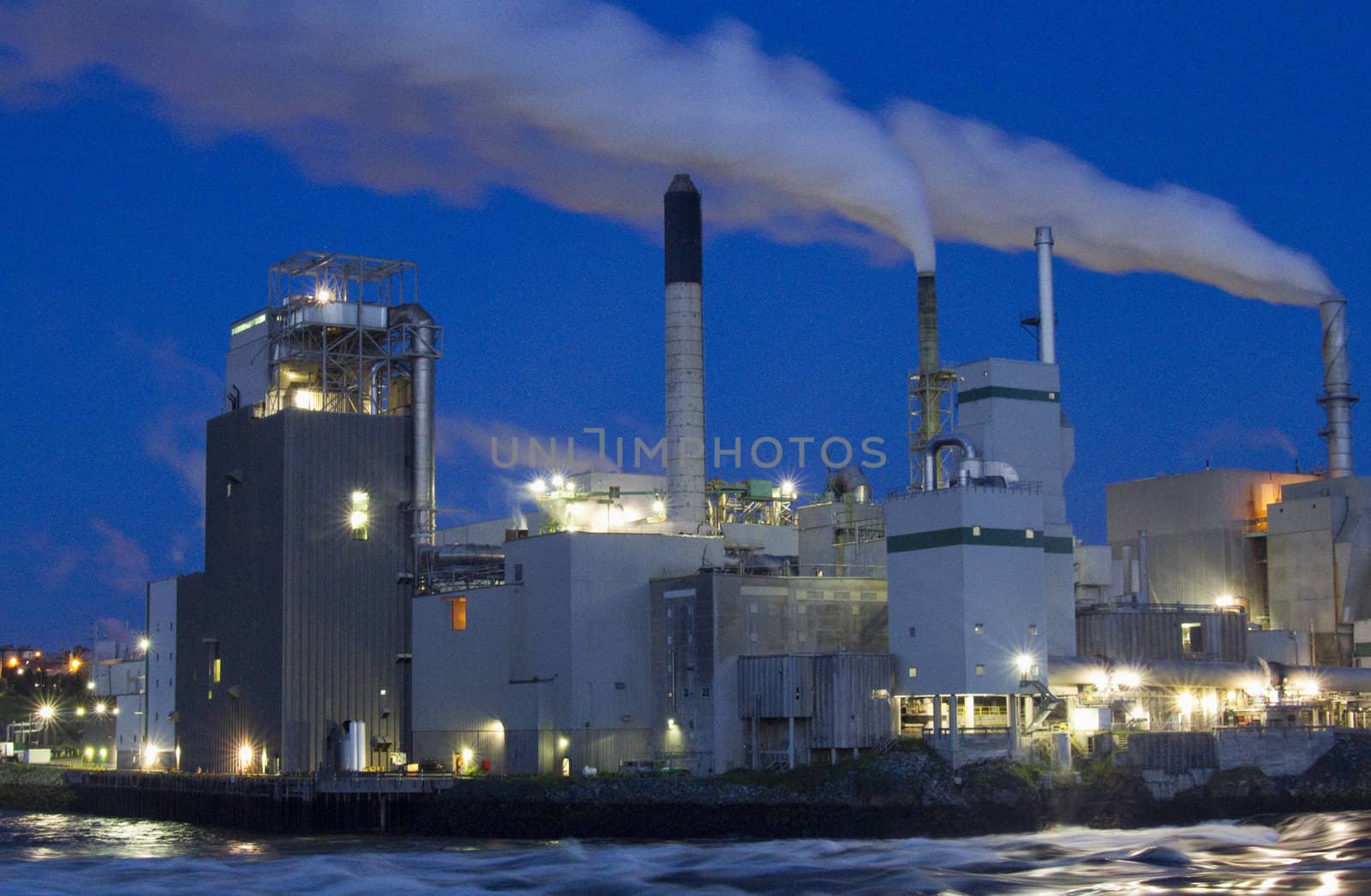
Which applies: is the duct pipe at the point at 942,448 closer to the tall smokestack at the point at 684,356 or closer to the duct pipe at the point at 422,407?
the tall smokestack at the point at 684,356

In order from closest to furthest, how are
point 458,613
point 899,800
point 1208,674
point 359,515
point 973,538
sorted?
point 899,800
point 973,538
point 1208,674
point 458,613
point 359,515

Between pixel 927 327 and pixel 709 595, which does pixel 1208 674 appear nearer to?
pixel 709 595

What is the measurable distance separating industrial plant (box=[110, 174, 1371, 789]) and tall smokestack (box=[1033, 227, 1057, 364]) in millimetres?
172

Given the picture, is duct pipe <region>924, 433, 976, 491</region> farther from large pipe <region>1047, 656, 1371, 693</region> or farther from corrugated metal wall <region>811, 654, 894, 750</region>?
large pipe <region>1047, 656, 1371, 693</region>

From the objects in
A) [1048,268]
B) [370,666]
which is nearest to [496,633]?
[370,666]

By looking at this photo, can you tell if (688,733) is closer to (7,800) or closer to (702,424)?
(702,424)

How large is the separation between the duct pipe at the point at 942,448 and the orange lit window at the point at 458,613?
1816 cm

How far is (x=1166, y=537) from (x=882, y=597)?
2386 centimetres

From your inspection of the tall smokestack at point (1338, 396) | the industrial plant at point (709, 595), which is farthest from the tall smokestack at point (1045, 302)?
the tall smokestack at point (1338, 396)

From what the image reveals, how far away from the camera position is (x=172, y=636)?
82.1 m

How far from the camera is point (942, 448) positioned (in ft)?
214

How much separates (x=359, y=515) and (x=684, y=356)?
48.8 feet

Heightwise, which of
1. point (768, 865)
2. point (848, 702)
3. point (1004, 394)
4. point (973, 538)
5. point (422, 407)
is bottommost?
point (768, 865)

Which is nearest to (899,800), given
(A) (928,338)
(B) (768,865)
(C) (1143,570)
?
(B) (768,865)
